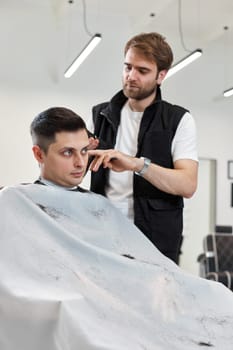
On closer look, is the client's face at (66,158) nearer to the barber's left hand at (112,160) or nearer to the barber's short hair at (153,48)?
the barber's left hand at (112,160)

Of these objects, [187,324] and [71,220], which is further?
[71,220]

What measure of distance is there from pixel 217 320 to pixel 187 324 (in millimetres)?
87

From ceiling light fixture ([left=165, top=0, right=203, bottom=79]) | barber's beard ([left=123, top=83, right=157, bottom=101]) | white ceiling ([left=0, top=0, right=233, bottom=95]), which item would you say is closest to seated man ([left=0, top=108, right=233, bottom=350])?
barber's beard ([left=123, top=83, right=157, bottom=101])

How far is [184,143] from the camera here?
1886 mm

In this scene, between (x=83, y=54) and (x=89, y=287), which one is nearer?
(x=89, y=287)

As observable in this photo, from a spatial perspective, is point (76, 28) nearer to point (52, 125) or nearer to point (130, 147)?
point (130, 147)

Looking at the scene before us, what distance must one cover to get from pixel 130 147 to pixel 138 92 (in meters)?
0.20

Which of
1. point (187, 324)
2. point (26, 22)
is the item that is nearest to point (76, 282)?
point (187, 324)

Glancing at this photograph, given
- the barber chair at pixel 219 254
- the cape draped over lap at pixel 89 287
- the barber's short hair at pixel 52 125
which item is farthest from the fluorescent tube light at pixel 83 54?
the cape draped over lap at pixel 89 287

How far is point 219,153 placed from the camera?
8664 mm

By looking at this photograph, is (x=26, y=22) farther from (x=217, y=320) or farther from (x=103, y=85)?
(x=217, y=320)

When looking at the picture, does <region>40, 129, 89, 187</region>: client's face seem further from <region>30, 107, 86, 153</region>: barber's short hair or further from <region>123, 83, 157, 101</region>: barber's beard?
<region>123, 83, 157, 101</region>: barber's beard

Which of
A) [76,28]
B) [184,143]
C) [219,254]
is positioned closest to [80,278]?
[184,143]

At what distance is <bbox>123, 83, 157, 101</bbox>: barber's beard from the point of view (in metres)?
1.89
